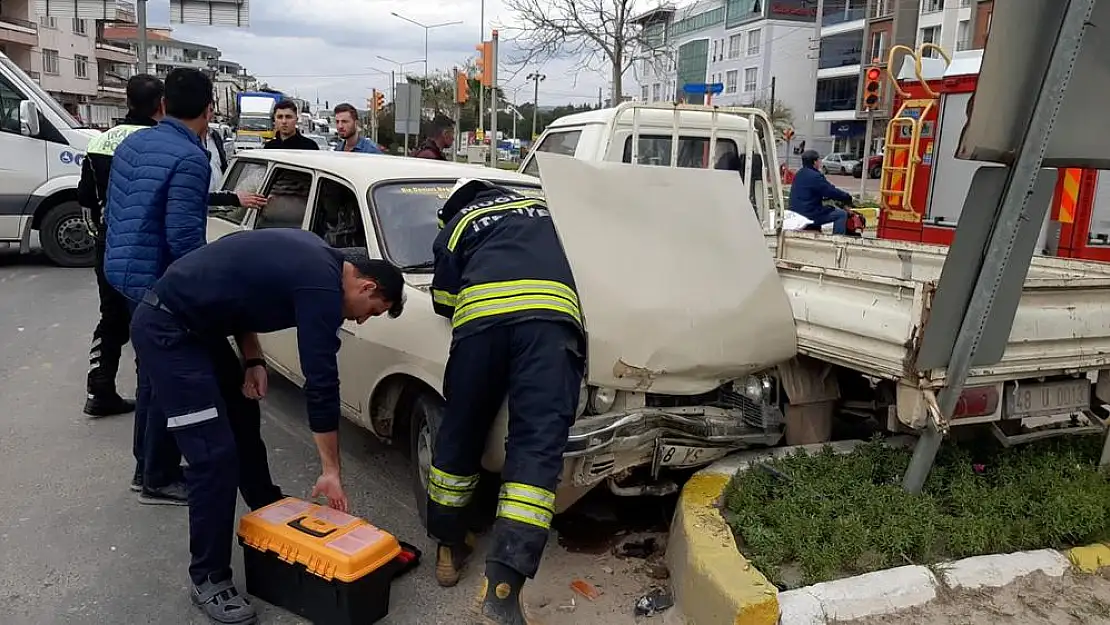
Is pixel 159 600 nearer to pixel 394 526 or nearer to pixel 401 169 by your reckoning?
pixel 394 526

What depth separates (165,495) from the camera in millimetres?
4094

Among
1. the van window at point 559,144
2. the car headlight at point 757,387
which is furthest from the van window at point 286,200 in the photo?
the car headlight at point 757,387

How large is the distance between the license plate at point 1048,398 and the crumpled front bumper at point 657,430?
3.25ft

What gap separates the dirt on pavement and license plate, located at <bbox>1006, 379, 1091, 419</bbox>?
0.71m

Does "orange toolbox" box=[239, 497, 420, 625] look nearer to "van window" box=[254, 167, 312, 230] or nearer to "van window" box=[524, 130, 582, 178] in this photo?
"van window" box=[254, 167, 312, 230]

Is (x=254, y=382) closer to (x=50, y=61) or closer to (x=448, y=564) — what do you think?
(x=448, y=564)

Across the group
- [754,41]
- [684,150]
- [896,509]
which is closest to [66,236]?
[684,150]

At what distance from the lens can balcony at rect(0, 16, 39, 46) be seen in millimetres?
39469

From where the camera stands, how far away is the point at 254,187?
18.6 ft

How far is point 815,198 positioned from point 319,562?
812cm

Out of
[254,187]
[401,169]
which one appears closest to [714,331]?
[401,169]

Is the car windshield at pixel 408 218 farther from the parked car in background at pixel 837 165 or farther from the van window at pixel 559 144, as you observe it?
the parked car in background at pixel 837 165

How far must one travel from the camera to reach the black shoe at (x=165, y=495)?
4074 millimetres

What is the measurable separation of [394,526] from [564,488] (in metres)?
0.97
